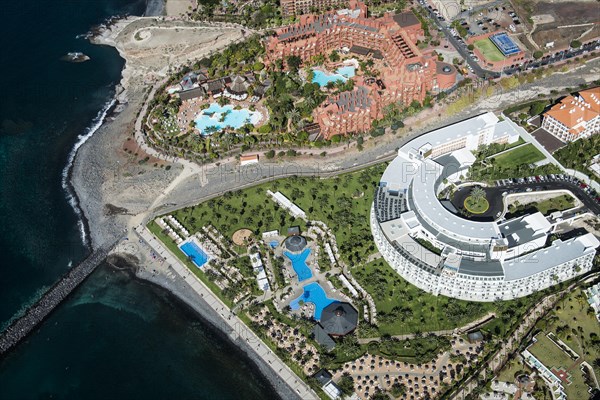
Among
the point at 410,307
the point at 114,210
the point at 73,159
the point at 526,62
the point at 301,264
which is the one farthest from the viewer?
the point at 526,62

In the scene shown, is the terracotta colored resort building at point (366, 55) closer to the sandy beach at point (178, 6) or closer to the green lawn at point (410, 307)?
the sandy beach at point (178, 6)

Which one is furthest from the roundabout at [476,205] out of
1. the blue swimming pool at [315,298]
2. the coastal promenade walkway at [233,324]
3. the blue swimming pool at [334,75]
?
the blue swimming pool at [334,75]

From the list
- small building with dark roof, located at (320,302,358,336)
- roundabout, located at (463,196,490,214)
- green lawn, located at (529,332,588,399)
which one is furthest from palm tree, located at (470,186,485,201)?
small building with dark roof, located at (320,302,358,336)

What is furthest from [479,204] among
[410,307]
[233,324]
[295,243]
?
Answer: [233,324]

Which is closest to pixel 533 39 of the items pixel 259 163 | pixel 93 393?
pixel 259 163

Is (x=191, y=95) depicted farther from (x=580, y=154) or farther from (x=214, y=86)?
(x=580, y=154)

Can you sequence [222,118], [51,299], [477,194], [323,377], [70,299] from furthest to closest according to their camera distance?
[222,118]
[477,194]
[70,299]
[51,299]
[323,377]
